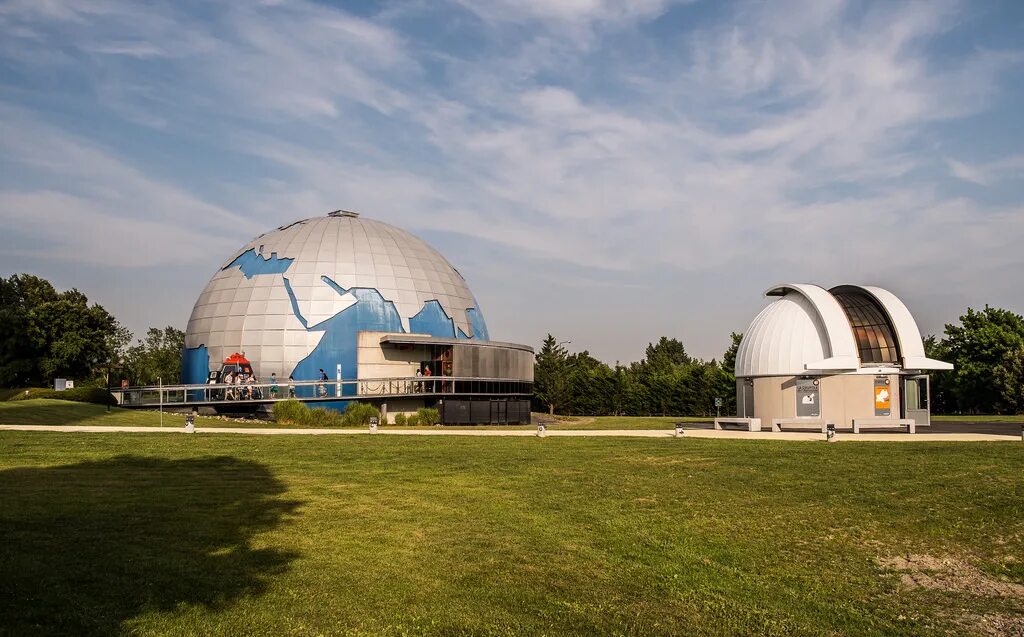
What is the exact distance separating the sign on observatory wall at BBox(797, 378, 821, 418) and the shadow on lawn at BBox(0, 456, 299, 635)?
100 ft

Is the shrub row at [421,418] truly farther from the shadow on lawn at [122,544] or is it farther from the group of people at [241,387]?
the shadow on lawn at [122,544]

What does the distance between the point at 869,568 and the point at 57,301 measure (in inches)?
2653

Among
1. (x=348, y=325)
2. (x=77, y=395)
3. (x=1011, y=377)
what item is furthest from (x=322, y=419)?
(x=1011, y=377)

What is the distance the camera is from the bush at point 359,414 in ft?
141

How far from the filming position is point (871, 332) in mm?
40500

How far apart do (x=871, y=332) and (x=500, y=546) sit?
3446 cm

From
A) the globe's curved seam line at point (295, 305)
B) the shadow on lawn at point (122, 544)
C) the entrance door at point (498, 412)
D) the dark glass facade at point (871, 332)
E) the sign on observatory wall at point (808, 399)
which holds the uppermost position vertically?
the globe's curved seam line at point (295, 305)

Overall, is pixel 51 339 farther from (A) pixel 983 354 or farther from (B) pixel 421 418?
(A) pixel 983 354

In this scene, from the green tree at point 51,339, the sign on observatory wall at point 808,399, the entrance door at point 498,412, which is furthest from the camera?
the green tree at point 51,339

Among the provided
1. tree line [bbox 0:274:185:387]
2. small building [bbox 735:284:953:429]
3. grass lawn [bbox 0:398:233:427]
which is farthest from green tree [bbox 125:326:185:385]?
small building [bbox 735:284:953:429]

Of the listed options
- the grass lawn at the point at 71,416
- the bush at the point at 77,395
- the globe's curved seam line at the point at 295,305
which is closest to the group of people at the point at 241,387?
the globe's curved seam line at the point at 295,305

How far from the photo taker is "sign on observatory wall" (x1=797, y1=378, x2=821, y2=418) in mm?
39750

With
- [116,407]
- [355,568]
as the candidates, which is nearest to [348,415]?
[116,407]

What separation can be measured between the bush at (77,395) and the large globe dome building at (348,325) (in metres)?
6.32
